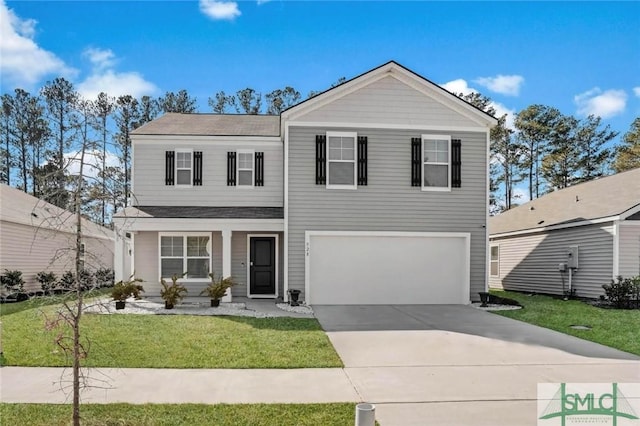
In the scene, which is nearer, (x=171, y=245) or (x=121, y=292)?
(x=121, y=292)

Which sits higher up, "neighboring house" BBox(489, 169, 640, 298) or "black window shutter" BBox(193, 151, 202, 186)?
"black window shutter" BBox(193, 151, 202, 186)

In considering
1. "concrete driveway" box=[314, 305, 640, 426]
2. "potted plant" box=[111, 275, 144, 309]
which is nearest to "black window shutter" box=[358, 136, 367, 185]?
"concrete driveway" box=[314, 305, 640, 426]

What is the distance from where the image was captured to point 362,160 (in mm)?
13852

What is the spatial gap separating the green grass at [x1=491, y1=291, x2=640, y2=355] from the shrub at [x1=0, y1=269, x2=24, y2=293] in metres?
14.3

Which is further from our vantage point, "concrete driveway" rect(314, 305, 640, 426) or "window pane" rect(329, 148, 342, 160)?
"window pane" rect(329, 148, 342, 160)

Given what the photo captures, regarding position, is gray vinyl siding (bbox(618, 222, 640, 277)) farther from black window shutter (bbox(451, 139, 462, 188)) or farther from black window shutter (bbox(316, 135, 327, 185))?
black window shutter (bbox(316, 135, 327, 185))

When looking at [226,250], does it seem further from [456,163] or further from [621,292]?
[621,292]

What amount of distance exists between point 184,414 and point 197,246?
10289 mm

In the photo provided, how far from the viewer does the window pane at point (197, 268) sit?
14.9 m

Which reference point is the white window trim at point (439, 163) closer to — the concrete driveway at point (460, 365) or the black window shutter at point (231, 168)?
the concrete driveway at point (460, 365)

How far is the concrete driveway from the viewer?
205 inches

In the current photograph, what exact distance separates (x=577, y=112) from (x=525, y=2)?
94.1ft

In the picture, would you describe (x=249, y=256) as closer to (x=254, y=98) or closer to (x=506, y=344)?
(x=506, y=344)

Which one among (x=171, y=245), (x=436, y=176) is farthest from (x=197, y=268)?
(x=436, y=176)
